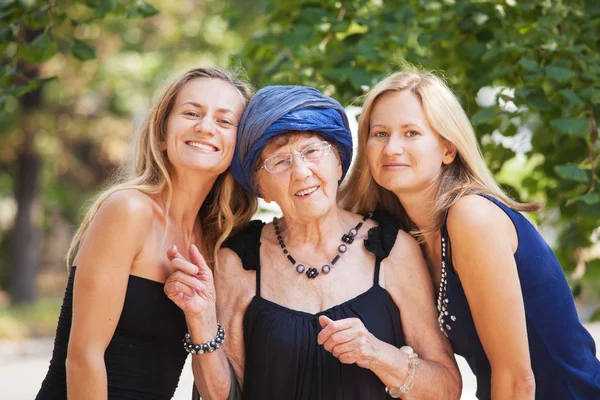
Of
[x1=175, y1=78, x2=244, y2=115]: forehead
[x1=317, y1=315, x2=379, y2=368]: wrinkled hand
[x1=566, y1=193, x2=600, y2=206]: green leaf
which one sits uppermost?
[x1=175, y1=78, x2=244, y2=115]: forehead

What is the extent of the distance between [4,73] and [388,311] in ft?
6.58

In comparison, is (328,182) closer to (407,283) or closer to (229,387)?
(407,283)

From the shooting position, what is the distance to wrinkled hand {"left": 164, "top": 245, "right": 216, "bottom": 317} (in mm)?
2465

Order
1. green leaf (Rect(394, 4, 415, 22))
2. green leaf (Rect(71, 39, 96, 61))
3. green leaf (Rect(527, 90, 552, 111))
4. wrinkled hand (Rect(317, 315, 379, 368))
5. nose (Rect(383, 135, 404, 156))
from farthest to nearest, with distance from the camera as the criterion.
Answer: green leaf (Rect(394, 4, 415, 22)) < green leaf (Rect(71, 39, 96, 61)) < green leaf (Rect(527, 90, 552, 111)) < nose (Rect(383, 135, 404, 156)) < wrinkled hand (Rect(317, 315, 379, 368))

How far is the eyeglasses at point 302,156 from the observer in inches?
101

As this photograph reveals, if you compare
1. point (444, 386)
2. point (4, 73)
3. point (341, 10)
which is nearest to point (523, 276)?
point (444, 386)

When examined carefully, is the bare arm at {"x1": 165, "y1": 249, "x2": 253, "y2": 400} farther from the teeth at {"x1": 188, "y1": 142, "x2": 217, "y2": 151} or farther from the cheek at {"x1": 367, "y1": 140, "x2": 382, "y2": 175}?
the cheek at {"x1": 367, "y1": 140, "x2": 382, "y2": 175}

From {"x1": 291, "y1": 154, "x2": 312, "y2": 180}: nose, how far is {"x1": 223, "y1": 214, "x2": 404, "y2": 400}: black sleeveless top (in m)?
0.44

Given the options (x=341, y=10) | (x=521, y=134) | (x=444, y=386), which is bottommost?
(x=444, y=386)

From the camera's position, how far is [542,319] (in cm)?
249

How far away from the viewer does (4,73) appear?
332 cm

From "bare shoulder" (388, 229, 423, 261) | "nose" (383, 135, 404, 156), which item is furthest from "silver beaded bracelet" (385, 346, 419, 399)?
"nose" (383, 135, 404, 156)

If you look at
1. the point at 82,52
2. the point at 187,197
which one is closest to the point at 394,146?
the point at 187,197

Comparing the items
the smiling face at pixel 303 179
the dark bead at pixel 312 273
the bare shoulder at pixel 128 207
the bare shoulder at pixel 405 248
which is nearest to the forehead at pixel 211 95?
the smiling face at pixel 303 179
